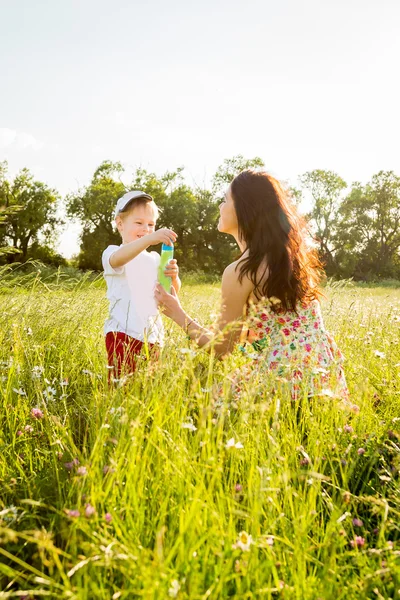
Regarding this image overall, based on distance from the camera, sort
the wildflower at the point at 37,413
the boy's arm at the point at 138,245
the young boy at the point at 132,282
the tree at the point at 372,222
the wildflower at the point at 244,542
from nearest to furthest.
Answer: the wildflower at the point at 244,542, the wildflower at the point at 37,413, the boy's arm at the point at 138,245, the young boy at the point at 132,282, the tree at the point at 372,222

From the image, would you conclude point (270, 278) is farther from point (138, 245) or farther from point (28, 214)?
point (28, 214)

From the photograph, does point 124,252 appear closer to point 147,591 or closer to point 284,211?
point 284,211

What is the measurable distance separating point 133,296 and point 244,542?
8.73 ft

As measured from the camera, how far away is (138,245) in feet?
11.5

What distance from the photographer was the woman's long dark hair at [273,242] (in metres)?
3.30

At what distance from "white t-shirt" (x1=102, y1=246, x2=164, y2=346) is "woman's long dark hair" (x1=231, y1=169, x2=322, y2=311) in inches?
36.8

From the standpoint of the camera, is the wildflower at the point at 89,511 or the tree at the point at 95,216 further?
the tree at the point at 95,216

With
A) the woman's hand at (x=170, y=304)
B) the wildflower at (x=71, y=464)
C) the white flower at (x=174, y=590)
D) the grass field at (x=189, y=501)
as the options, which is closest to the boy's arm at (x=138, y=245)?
the woman's hand at (x=170, y=304)

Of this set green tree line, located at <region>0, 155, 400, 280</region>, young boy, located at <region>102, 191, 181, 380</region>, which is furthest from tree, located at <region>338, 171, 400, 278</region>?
young boy, located at <region>102, 191, 181, 380</region>

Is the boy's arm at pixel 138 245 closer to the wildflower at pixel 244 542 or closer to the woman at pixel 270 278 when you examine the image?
the woman at pixel 270 278

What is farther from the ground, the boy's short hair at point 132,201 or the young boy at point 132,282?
the boy's short hair at point 132,201

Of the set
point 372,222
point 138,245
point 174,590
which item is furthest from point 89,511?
point 372,222

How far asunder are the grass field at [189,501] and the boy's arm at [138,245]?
0.67 meters

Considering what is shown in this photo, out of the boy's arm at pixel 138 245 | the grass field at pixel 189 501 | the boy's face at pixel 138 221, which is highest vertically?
the boy's face at pixel 138 221
